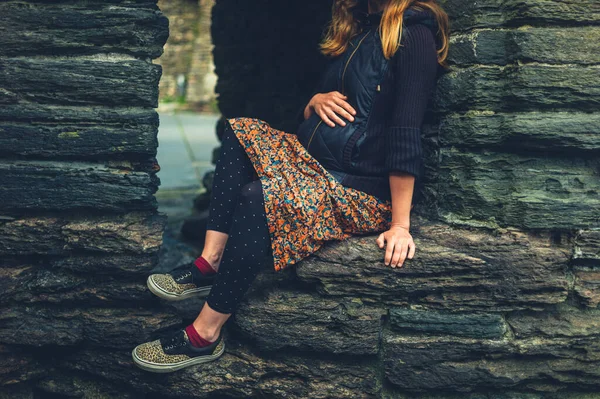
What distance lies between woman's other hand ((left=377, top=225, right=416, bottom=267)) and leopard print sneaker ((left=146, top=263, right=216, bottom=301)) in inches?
31.0

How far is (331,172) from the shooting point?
8.72ft

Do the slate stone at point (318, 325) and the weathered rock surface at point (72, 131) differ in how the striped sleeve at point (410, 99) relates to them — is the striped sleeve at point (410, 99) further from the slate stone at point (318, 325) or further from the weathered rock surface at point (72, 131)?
the weathered rock surface at point (72, 131)

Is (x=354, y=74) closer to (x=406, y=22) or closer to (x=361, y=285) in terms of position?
(x=406, y=22)

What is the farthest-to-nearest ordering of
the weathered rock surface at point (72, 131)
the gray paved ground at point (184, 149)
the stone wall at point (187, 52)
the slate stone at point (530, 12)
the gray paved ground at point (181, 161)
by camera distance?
the stone wall at point (187, 52), the gray paved ground at point (184, 149), the gray paved ground at point (181, 161), the weathered rock surface at point (72, 131), the slate stone at point (530, 12)

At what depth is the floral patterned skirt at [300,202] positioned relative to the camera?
8.19ft

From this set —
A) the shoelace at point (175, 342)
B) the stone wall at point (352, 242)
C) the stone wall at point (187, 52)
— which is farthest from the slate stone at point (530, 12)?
the stone wall at point (187, 52)

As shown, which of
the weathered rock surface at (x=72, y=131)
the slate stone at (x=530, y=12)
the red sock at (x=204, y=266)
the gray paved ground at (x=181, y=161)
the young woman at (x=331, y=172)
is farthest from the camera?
the gray paved ground at (x=181, y=161)

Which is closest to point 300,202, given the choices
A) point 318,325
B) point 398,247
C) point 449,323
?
point 398,247

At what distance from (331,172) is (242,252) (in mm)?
505

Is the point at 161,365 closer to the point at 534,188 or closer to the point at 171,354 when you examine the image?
the point at 171,354

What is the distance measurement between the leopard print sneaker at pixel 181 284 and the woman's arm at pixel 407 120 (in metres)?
0.81

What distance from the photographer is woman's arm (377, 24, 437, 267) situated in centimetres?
252

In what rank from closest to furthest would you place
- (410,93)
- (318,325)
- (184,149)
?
(410,93)
(318,325)
(184,149)

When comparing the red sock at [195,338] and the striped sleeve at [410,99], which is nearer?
the striped sleeve at [410,99]
